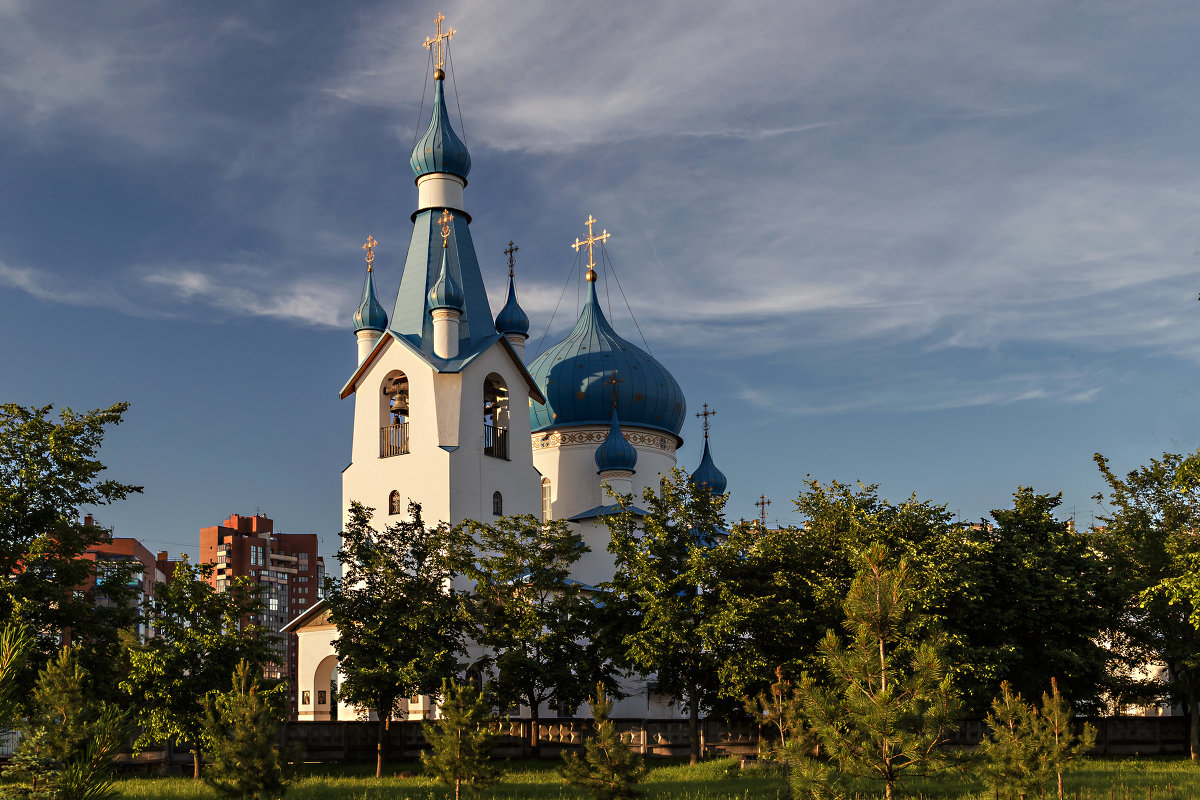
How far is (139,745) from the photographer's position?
21125 mm

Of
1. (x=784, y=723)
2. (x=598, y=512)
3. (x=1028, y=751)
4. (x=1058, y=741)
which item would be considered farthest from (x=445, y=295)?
(x=1028, y=751)

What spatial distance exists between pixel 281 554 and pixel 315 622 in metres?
75.5

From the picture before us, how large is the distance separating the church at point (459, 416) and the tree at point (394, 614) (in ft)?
14.4

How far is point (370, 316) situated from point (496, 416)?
224 inches

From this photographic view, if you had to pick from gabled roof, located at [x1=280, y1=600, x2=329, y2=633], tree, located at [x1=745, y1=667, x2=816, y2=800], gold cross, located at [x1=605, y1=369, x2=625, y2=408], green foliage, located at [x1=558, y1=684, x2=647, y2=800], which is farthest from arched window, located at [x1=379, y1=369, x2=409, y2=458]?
green foliage, located at [x1=558, y1=684, x2=647, y2=800]

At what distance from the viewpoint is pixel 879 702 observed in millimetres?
10508

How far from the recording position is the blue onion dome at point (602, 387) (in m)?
41.2

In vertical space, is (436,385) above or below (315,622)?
above

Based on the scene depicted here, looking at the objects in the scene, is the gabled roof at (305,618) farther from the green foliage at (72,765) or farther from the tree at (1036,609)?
the green foliage at (72,765)

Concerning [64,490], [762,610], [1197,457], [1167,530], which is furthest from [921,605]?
[64,490]

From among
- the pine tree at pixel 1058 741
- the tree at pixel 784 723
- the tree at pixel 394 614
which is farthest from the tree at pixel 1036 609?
the tree at pixel 394 614

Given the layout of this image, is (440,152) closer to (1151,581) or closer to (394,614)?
(394,614)

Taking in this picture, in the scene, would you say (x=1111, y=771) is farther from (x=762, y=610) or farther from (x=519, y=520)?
(x=519, y=520)

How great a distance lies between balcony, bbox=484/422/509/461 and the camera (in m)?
34.3
